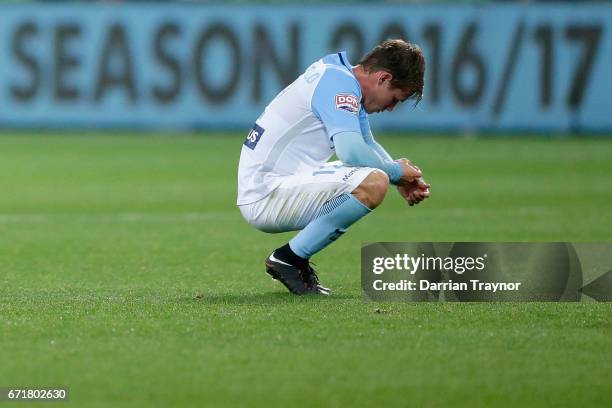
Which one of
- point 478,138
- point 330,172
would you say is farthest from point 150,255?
point 478,138

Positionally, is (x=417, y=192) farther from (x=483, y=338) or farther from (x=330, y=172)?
(x=483, y=338)

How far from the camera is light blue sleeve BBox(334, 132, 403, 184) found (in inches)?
296

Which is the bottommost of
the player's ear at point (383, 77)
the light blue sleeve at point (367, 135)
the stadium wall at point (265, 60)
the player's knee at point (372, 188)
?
the stadium wall at point (265, 60)

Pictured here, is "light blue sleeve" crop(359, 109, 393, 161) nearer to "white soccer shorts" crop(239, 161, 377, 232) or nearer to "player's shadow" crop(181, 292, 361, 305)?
"white soccer shorts" crop(239, 161, 377, 232)

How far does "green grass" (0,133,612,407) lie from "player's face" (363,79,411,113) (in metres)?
1.21

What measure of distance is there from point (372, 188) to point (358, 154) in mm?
231

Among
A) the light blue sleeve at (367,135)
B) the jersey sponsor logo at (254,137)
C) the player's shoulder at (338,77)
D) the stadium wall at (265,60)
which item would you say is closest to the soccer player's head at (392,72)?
the player's shoulder at (338,77)

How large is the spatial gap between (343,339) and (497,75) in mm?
19768

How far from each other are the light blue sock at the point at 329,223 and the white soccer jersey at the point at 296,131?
0.38 meters

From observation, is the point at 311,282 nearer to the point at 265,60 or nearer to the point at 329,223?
the point at 329,223

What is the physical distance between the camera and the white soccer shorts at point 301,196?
7762mm

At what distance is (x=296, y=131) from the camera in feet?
26.1

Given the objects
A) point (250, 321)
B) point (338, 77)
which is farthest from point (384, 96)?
point (250, 321)

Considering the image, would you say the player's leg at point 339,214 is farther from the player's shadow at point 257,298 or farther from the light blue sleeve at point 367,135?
the light blue sleeve at point 367,135
